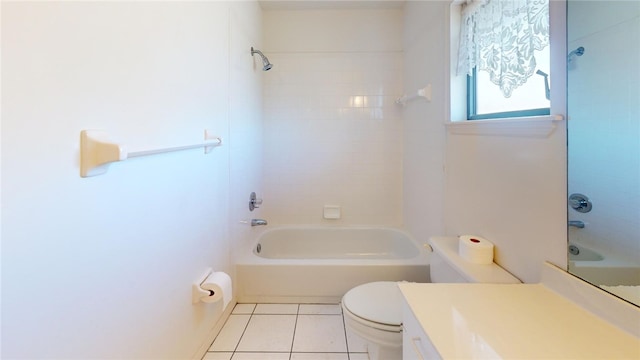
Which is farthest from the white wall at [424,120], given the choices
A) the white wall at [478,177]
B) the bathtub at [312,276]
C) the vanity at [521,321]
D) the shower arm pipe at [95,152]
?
the shower arm pipe at [95,152]

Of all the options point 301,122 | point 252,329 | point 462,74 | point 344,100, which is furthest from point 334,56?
point 252,329

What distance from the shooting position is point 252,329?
1.93m

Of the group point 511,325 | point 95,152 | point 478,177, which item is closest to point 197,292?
point 95,152

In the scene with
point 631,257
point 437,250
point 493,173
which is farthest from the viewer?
point 437,250

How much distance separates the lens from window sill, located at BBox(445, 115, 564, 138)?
3.45 feet

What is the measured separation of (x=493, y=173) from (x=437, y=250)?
47 centimetres

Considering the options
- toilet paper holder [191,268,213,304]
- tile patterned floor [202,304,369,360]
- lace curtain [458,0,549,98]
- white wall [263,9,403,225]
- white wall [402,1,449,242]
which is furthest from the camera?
white wall [263,9,403,225]

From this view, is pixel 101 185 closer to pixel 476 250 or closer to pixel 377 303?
pixel 377 303

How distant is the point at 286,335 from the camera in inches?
73.2

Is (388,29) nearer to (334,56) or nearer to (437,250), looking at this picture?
(334,56)

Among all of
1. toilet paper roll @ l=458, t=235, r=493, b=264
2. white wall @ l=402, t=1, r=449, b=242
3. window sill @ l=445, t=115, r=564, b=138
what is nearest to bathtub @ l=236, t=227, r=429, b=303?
white wall @ l=402, t=1, r=449, b=242

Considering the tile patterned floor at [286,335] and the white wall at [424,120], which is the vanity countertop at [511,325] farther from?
the white wall at [424,120]

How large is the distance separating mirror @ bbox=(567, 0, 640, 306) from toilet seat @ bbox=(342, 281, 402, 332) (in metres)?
0.70

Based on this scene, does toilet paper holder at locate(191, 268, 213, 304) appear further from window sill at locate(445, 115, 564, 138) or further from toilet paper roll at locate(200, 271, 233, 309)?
window sill at locate(445, 115, 564, 138)
